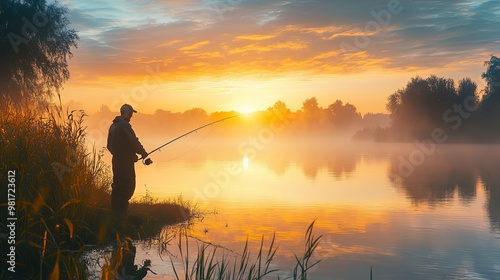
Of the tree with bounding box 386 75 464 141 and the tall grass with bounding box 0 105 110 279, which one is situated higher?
the tree with bounding box 386 75 464 141

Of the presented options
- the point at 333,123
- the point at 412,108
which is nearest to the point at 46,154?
the point at 412,108

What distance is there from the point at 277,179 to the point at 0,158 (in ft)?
67.9

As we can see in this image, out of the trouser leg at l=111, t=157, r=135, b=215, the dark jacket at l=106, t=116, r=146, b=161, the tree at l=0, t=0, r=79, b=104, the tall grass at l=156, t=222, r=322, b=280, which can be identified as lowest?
the tall grass at l=156, t=222, r=322, b=280

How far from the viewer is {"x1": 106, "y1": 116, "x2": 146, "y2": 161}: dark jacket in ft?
37.2

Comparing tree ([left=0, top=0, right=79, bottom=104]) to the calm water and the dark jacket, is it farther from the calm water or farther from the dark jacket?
the dark jacket

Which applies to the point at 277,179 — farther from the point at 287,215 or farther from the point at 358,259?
the point at 358,259

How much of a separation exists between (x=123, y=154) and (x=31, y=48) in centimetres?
2614

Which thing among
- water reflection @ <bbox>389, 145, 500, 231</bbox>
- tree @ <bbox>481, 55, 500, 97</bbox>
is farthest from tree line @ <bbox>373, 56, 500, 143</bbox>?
water reflection @ <bbox>389, 145, 500, 231</bbox>

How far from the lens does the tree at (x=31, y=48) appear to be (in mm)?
32656

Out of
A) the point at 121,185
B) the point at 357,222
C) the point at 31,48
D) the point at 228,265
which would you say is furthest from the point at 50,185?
the point at 31,48

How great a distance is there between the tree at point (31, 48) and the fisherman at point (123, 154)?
23443mm

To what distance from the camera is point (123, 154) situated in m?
11.5

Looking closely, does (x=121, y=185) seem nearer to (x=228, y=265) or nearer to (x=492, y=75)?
(x=228, y=265)

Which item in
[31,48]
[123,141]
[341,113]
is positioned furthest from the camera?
[341,113]
